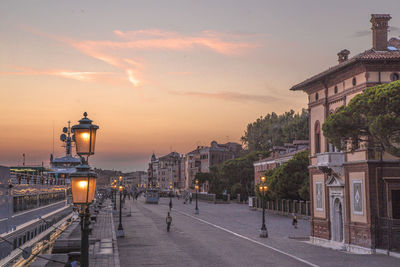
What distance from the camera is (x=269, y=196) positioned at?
6738 centimetres

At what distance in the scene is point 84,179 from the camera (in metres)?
9.63

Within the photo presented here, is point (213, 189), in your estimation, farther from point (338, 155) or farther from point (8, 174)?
point (8, 174)

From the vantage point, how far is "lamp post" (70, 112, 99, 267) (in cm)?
959

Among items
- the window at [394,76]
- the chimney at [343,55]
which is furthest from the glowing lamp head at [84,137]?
the chimney at [343,55]

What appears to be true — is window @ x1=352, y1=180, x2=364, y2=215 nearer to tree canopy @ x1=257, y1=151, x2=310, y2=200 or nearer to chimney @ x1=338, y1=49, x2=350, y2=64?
chimney @ x1=338, y1=49, x2=350, y2=64

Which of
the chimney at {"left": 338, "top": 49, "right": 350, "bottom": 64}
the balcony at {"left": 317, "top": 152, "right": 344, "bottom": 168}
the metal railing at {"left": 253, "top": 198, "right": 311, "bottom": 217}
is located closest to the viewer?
the balcony at {"left": 317, "top": 152, "right": 344, "bottom": 168}

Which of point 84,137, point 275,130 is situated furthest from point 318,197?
point 275,130

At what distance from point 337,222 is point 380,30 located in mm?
13124

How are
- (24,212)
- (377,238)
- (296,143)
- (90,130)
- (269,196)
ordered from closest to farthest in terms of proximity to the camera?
(90,130)
(24,212)
(377,238)
(269,196)
(296,143)

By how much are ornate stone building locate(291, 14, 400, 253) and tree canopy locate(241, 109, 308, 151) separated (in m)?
75.2

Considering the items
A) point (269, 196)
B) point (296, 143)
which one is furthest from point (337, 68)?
point (296, 143)

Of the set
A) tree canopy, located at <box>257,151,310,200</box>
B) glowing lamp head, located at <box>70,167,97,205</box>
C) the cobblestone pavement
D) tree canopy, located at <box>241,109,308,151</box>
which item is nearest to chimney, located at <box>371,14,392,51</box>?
the cobblestone pavement

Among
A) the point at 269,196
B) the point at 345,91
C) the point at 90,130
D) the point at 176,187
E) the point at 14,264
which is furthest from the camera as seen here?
the point at 176,187

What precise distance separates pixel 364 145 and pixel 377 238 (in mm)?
5486
